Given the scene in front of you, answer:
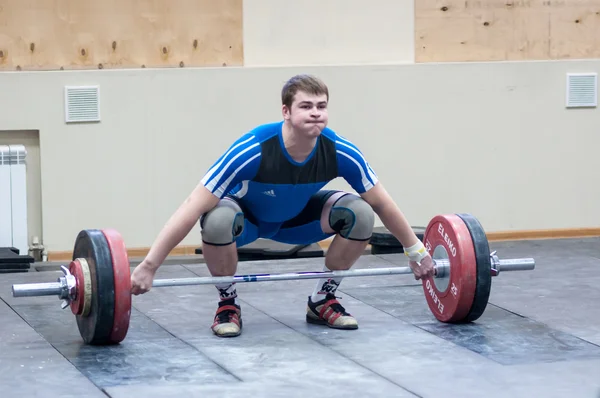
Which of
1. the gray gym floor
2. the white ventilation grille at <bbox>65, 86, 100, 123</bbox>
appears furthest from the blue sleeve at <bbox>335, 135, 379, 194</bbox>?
the white ventilation grille at <bbox>65, 86, 100, 123</bbox>

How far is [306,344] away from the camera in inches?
138

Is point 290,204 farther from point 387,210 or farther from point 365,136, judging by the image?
point 365,136

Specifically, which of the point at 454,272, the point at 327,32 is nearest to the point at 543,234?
the point at 327,32

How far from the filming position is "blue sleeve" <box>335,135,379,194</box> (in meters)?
3.55

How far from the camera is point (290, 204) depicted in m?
3.60

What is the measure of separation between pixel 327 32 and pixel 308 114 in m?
2.52

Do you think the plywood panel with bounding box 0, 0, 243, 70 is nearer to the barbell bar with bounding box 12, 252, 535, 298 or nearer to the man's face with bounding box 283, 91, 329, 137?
the barbell bar with bounding box 12, 252, 535, 298

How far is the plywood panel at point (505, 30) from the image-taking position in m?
5.94

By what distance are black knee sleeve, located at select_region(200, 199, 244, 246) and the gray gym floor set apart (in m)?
0.36

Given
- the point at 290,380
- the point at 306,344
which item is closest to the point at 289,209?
the point at 306,344

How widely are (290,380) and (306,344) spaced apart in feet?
1.49

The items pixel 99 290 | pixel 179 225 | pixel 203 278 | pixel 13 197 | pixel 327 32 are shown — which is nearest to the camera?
pixel 99 290

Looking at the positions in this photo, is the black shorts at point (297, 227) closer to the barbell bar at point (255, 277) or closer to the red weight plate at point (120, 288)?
the barbell bar at point (255, 277)

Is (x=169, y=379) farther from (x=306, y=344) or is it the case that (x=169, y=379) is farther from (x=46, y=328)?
(x=46, y=328)
